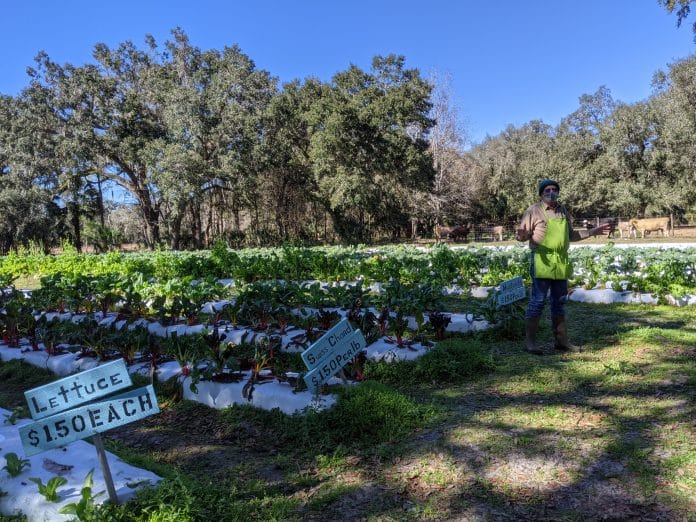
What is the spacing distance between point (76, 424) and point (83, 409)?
2.8 inches

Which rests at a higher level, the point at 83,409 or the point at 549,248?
the point at 549,248

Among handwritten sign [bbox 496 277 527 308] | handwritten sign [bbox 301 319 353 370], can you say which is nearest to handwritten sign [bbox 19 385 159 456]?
handwritten sign [bbox 301 319 353 370]

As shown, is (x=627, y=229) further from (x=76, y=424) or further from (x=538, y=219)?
(x=76, y=424)

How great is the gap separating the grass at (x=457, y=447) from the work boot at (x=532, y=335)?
6.5 inches

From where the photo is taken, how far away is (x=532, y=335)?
14.6 feet

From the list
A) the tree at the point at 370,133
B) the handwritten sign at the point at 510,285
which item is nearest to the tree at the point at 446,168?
the tree at the point at 370,133

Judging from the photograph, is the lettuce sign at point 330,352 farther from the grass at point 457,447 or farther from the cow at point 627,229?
the cow at point 627,229

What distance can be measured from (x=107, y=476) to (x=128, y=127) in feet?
84.9

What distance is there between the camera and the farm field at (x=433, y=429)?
7.20 feet

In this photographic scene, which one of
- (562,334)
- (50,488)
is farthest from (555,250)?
(50,488)

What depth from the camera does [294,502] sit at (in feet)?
7.61

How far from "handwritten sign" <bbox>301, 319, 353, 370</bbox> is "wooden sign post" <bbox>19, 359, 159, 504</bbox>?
3.61 feet

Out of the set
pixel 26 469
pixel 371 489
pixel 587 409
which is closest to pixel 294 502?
pixel 371 489

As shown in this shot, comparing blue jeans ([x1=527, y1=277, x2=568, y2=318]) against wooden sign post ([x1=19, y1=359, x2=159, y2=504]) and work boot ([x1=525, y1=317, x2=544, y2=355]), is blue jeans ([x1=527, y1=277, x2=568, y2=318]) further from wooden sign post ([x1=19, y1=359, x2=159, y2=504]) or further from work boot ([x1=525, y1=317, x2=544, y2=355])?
wooden sign post ([x1=19, y1=359, x2=159, y2=504])
